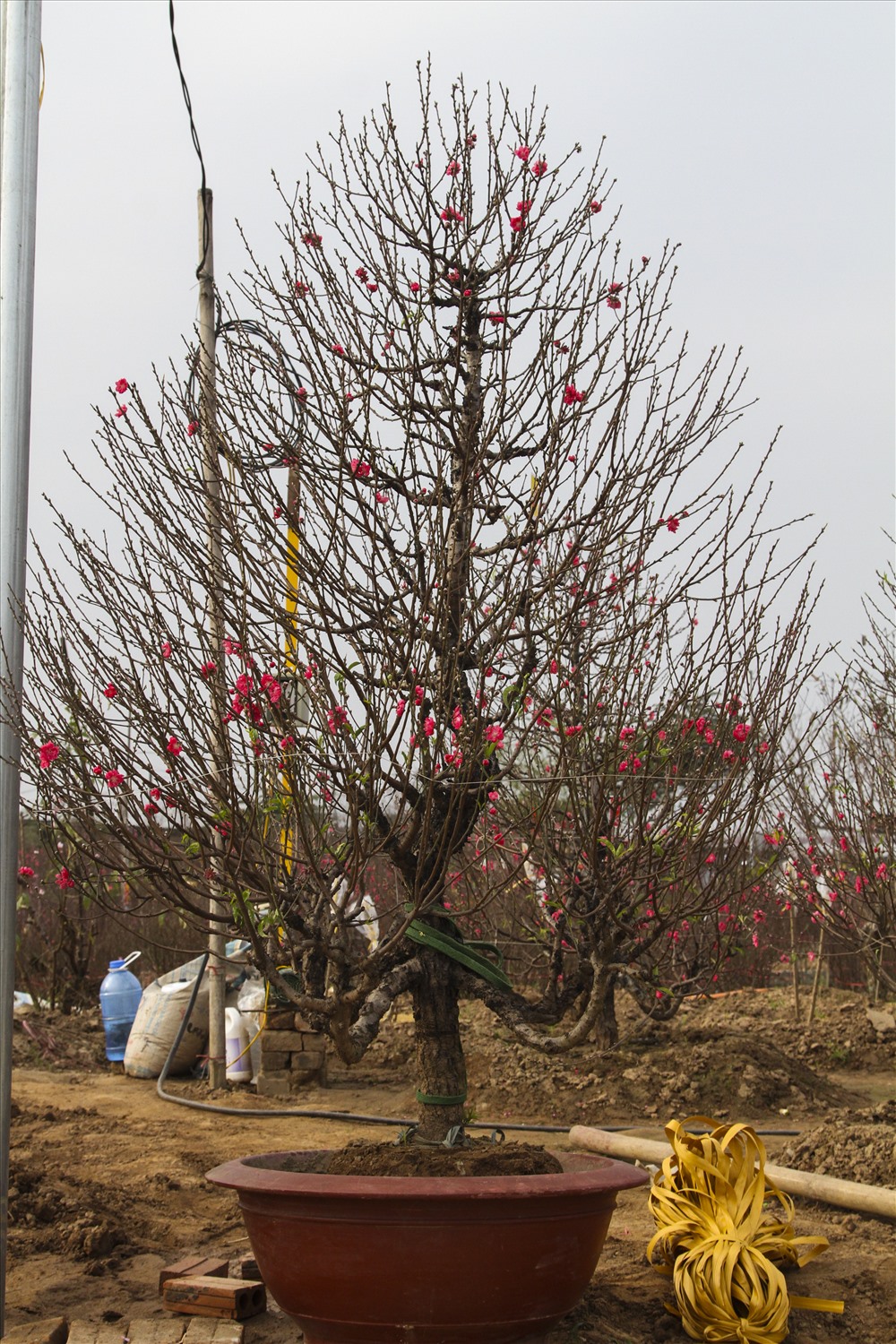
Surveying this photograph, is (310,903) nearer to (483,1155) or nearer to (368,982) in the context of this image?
(368,982)

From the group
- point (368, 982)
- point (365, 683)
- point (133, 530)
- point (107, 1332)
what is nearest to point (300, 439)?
point (133, 530)

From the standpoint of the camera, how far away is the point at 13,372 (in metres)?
4.27

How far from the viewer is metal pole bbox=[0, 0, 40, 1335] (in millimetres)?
3977

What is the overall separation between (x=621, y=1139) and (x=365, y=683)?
3382 millimetres

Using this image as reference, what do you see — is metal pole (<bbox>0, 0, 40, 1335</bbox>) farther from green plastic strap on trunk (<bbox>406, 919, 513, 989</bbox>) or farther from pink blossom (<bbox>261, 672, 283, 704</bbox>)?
green plastic strap on trunk (<bbox>406, 919, 513, 989</bbox>)

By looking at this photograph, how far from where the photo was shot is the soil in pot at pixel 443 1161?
3.53 m

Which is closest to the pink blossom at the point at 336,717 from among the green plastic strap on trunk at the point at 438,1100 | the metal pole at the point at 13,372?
the metal pole at the point at 13,372

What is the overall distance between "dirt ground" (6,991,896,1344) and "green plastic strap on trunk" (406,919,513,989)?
105cm

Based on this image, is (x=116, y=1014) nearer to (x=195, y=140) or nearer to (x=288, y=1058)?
(x=288, y=1058)

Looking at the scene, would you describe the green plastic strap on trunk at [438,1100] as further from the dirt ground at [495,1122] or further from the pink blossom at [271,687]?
the pink blossom at [271,687]

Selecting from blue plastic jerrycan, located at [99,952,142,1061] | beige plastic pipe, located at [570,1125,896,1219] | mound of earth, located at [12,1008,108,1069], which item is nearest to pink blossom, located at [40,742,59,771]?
beige plastic pipe, located at [570,1125,896,1219]

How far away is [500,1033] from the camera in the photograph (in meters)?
9.82

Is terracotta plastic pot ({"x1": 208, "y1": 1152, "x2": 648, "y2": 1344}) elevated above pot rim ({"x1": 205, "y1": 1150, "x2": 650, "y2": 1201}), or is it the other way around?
pot rim ({"x1": 205, "y1": 1150, "x2": 650, "y2": 1201})

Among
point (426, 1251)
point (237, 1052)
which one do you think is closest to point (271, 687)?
point (426, 1251)
